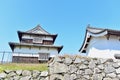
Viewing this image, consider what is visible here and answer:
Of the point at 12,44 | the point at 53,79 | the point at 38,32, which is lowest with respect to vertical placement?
the point at 53,79

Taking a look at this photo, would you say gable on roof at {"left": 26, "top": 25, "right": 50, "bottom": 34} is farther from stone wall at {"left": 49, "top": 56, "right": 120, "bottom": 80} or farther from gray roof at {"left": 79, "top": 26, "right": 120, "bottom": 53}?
stone wall at {"left": 49, "top": 56, "right": 120, "bottom": 80}

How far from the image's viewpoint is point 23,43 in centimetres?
2408

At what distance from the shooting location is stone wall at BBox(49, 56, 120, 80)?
8.52 m

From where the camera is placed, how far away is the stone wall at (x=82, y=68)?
8.52m

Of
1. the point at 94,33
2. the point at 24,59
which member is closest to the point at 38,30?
the point at 24,59

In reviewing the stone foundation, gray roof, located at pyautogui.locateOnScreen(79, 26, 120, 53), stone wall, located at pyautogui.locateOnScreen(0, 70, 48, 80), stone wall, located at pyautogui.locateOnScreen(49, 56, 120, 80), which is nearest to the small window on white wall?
the stone foundation

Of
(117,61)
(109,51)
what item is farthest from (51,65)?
(109,51)

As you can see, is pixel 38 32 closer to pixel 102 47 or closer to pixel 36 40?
pixel 36 40

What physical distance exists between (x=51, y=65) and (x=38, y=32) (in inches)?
740

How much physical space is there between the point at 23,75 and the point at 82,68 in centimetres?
295

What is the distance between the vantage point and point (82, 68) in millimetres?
8766

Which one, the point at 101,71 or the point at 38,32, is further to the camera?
the point at 38,32

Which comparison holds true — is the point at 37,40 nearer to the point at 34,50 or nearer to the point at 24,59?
the point at 34,50

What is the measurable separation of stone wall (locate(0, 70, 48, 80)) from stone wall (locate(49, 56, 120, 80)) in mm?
450
